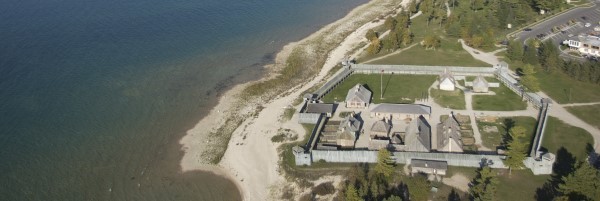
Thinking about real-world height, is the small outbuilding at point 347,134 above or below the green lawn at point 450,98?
above

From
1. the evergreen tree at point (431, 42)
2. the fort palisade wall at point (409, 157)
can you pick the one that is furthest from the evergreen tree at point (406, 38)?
the fort palisade wall at point (409, 157)

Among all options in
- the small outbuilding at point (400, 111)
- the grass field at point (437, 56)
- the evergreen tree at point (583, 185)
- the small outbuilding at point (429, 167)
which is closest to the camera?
the evergreen tree at point (583, 185)

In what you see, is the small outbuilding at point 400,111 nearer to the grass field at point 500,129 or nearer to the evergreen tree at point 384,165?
the grass field at point 500,129

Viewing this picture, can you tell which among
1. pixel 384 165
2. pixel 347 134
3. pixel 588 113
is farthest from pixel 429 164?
pixel 588 113

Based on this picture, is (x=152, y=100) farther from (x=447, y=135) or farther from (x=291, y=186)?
(x=447, y=135)

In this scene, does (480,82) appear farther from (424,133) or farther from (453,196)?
(453,196)

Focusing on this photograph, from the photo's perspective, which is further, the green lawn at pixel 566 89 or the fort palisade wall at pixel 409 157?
the green lawn at pixel 566 89

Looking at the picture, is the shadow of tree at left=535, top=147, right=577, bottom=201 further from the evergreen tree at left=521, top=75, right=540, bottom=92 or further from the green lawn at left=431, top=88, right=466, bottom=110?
the green lawn at left=431, top=88, right=466, bottom=110
